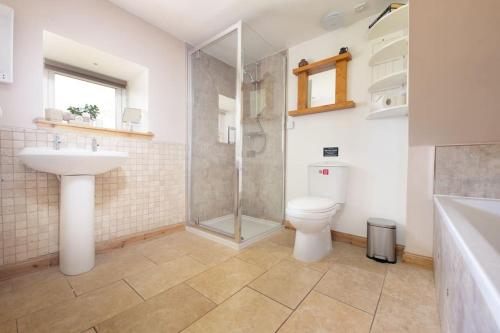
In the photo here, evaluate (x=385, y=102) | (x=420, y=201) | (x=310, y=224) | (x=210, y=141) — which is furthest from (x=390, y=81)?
(x=210, y=141)

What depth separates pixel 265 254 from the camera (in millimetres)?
1643

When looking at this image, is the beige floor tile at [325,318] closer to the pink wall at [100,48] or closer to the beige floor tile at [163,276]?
the beige floor tile at [163,276]

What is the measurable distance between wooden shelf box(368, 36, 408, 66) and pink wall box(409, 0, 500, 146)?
265 millimetres

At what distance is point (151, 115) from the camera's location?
1.96 metres

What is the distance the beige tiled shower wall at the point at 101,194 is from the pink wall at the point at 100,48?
175 mm

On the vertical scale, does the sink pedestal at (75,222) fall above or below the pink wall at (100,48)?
below

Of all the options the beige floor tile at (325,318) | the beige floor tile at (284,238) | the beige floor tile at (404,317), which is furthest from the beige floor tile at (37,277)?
the beige floor tile at (404,317)

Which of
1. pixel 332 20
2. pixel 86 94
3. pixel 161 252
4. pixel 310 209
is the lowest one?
pixel 161 252

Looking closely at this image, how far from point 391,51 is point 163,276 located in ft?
7.46

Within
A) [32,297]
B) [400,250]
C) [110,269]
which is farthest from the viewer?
[400,250]

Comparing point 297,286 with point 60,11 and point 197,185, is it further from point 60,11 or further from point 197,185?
point 60,11

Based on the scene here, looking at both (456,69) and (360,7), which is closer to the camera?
(456,69)

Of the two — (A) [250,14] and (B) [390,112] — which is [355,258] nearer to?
(B) [390,112]

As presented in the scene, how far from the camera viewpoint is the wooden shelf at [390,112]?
4.86 ft
